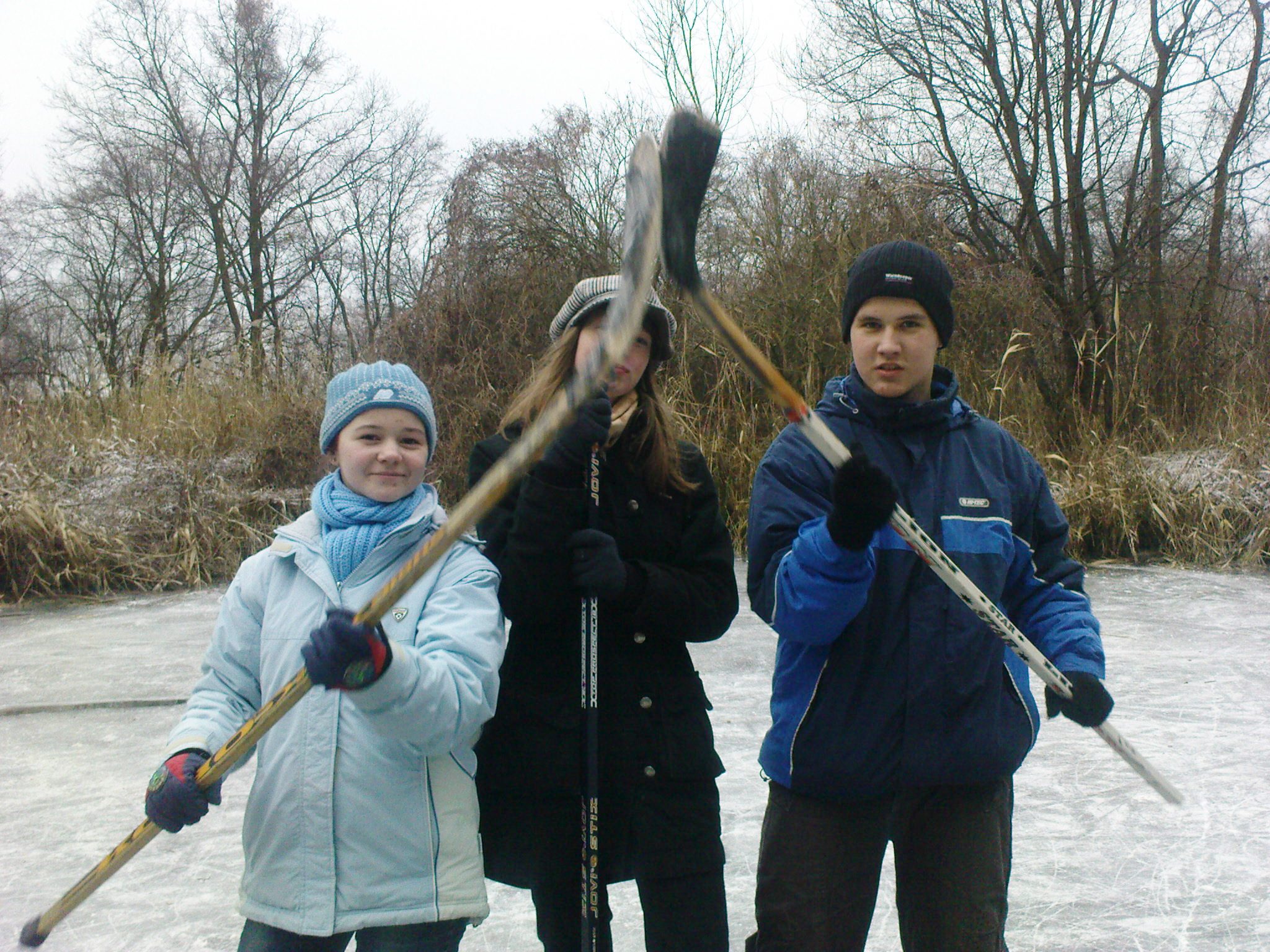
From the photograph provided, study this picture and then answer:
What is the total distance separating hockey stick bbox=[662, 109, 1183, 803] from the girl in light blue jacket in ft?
1.89

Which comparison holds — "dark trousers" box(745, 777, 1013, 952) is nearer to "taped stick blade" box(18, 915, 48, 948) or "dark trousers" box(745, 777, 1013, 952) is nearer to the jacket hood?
the jacket hood

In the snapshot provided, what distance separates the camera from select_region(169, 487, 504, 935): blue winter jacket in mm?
1518

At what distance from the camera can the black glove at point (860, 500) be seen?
144cm

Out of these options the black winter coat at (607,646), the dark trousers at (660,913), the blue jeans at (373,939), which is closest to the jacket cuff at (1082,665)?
the black winter coat at (607,646)

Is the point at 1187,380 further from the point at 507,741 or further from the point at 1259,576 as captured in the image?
the point at 507,741

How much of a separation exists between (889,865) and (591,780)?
4.27 ft

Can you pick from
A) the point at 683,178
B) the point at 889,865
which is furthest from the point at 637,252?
the point at 889,865

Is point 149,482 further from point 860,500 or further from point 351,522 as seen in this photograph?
point 860,500

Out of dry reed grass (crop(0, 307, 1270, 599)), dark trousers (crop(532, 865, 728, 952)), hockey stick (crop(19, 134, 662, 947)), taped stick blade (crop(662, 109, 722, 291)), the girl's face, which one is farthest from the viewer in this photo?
dry reed grass (crop(0, 307, 1270, 599))

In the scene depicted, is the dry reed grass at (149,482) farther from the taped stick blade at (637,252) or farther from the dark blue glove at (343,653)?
the taped stick blade at (637,252)

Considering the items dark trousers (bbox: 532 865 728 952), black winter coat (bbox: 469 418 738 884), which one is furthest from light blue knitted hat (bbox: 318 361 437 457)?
dark trousers (bbox: 532 865 728 952)

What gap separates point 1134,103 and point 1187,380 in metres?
2.92

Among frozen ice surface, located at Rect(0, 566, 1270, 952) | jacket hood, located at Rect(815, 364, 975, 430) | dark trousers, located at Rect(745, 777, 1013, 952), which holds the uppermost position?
jacket hood, located at Rect(815, 364, 975, 430)

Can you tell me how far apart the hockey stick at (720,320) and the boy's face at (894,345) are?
0.78 ft
